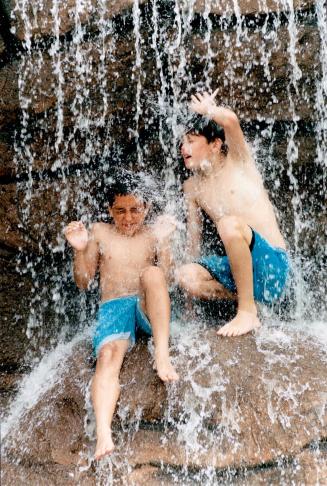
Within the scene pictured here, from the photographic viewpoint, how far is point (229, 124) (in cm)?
394

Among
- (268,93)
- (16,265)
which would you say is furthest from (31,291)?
(268,93)

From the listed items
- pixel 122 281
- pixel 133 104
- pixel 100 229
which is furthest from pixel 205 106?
pixel 122 281

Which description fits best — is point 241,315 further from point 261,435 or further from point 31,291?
point 31,291

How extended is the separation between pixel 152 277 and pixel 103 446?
102 centimetres

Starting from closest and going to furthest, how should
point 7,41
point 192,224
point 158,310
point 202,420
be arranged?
point 202,420, point 158,310, point 192,224, point 7,41

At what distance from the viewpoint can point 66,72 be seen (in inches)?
182

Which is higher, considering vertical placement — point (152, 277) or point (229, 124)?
point (229, 124)

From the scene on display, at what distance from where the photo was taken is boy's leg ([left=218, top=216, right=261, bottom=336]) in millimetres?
3652

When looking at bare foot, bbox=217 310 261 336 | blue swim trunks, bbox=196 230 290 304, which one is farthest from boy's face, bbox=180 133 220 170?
bare foot, bbox=217 310 261 336

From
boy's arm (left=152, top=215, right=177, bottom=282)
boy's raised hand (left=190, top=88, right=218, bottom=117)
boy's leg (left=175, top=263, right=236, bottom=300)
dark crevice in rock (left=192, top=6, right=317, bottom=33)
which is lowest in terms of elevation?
boy's leg (left=175, top=263, right=236, bottom=300)

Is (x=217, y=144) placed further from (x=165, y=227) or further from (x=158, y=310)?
(x=158, y=310)

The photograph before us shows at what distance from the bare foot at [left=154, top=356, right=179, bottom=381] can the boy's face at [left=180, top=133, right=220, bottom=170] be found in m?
1.52

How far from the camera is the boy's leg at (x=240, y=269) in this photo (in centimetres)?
365

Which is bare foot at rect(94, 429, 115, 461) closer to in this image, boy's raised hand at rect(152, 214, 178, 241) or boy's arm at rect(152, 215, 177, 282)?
boy's arm at rect(152, 215, 177, 282)
